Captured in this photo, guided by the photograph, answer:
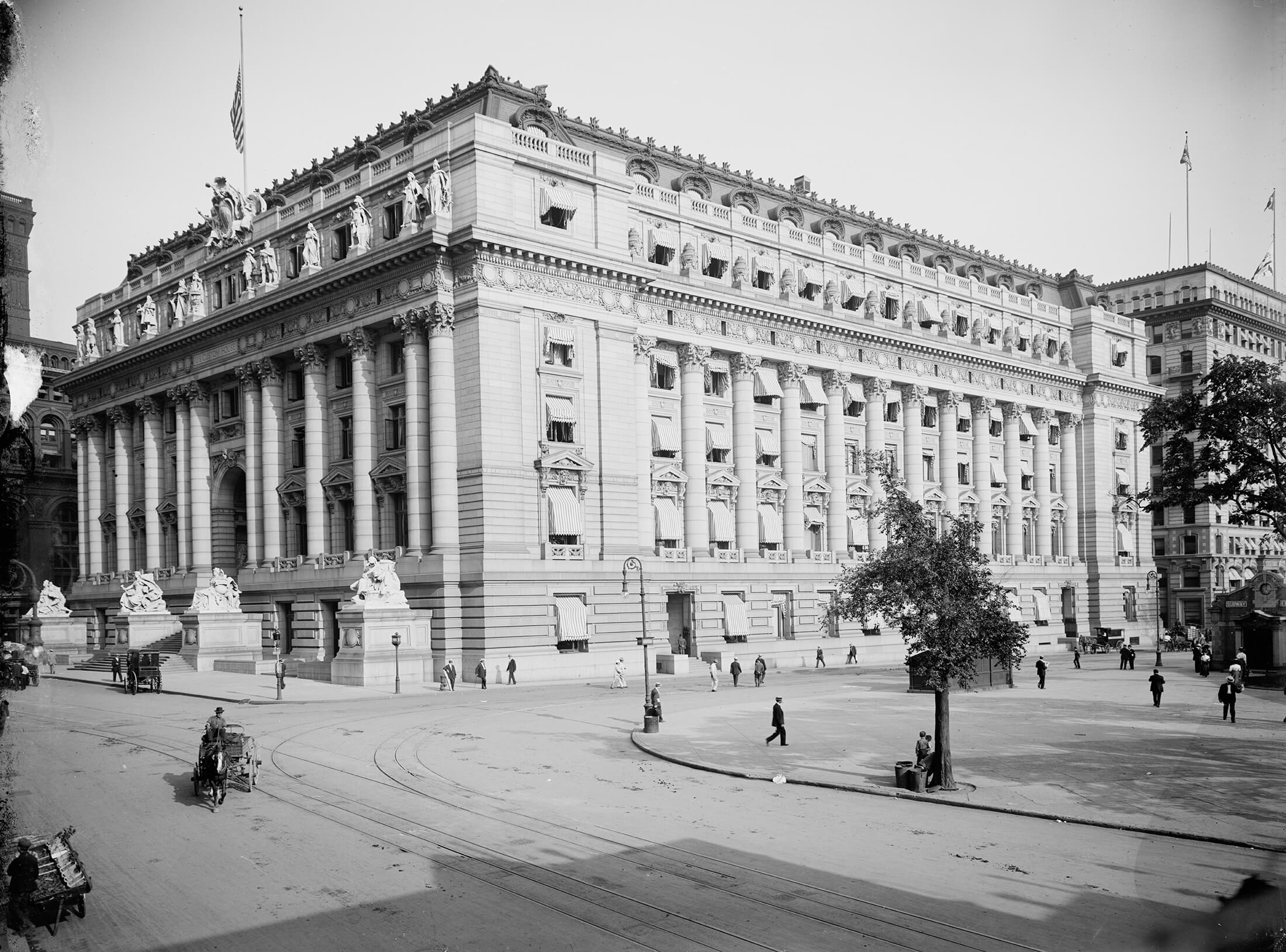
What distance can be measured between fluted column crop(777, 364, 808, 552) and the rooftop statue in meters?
36.1

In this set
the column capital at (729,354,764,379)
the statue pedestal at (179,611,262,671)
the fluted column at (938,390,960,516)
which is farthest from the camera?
the fluted column at (938,390,960,516)

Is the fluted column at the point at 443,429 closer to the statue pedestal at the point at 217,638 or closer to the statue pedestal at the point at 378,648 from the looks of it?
the statue pedestal at the point at 378,648

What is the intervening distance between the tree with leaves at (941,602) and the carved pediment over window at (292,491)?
136 feet

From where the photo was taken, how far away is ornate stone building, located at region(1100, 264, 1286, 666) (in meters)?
102

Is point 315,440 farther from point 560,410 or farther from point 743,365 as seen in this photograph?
point 743,365

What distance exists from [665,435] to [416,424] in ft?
47.8

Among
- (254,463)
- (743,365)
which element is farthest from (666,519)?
(254,463)

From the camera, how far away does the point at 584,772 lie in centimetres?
2564

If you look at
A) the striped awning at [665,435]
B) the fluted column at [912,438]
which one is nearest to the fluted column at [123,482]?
the striped awning at [665,435]

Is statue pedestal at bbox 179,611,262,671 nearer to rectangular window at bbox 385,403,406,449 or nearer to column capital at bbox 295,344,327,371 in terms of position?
rectangular window at bbox 385,403,406,449

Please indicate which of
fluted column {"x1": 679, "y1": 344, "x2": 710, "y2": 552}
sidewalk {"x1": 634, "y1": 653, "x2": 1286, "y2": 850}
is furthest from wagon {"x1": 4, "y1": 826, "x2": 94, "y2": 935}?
fluted column {"x1": 679, "y1": 344, "x2": 710, "y2": 552}

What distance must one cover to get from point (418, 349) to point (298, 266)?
43.6ft

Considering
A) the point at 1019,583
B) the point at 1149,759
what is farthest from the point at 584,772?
the point at 1019,583

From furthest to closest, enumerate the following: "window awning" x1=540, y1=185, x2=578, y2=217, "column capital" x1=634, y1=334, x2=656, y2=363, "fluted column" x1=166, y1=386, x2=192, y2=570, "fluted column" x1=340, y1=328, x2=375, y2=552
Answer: "fluted column" x1=166, y1=386, x2=192, y2=570 < "column capital" x1=634, y1=334, x2=656, y2=363 < "fluted column" x1=340, y1=328, x2=375, y2=552 < "window awning" x1=540, y1=185, x2=578, y2=217
